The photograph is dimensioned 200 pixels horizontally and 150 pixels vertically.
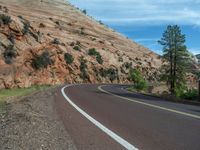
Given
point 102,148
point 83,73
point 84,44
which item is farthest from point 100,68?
point 102,148

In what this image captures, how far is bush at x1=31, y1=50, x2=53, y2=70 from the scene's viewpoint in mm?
50656

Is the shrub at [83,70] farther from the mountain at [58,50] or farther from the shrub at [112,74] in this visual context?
the shrub at [112,74]

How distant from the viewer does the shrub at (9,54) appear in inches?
1701

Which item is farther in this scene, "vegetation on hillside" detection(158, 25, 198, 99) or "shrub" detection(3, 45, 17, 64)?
"vegetation on hillside" detection(158, 25, 198, 99)

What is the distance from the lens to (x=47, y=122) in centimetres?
1285

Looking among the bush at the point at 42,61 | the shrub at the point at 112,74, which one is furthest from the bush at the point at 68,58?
the shrub at the point at 112,74

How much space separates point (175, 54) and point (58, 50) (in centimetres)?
1695

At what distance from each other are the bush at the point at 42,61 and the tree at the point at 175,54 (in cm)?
1688

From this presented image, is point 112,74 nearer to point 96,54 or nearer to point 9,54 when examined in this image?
point 96,54

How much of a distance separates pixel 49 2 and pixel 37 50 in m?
91.7

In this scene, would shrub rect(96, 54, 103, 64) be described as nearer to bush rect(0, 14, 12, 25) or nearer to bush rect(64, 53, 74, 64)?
bush rect(64, 53, 74, 64)

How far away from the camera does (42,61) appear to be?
52719 millimetres

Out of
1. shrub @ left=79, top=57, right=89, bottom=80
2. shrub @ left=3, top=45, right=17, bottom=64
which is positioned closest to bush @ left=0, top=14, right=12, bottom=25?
shrub @ left=3, top=45, right=17, bottom=64

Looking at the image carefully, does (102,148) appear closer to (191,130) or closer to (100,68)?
(191,130)
